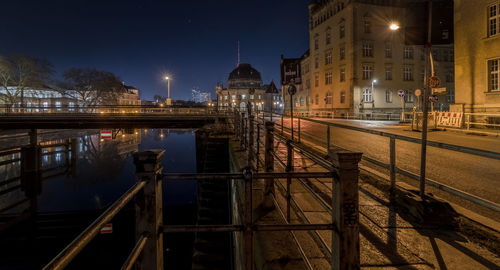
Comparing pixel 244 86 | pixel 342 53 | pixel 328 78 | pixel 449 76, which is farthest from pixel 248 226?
pixel 244 86

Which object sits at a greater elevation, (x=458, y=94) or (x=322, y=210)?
(x=458, y=94)

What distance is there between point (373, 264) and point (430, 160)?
6.79 m

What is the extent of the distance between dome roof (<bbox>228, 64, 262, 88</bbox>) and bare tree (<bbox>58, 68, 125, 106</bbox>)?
175 ft

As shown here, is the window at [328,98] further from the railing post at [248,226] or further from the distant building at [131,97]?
the distant building at [131,97]

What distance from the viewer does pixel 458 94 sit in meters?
17.9

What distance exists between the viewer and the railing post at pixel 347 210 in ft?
6.22

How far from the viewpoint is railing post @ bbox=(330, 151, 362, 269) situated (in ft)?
6.22

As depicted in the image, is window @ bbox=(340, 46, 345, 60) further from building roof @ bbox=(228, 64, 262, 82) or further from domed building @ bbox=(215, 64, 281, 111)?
building roof @ bbox=(228, 64, 262, 82)

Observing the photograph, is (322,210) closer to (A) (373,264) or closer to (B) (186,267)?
(A) (373,264)

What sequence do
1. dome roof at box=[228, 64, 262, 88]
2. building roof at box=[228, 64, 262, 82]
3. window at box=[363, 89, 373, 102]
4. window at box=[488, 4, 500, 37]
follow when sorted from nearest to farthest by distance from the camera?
1. window at box=[488, 4, 500, 37]
2. window at box=[363, 89, 373, 102]
3. dome roof at box=[228, 64, 262, 88]
4. building roof at box=[228, 64, 262, 82]

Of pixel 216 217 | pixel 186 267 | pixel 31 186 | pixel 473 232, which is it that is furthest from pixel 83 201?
pixel 473 232

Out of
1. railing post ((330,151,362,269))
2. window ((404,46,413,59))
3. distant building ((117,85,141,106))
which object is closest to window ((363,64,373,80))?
window ((404,46,413,59))

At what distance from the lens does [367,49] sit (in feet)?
116

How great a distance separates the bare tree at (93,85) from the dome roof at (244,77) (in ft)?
175
